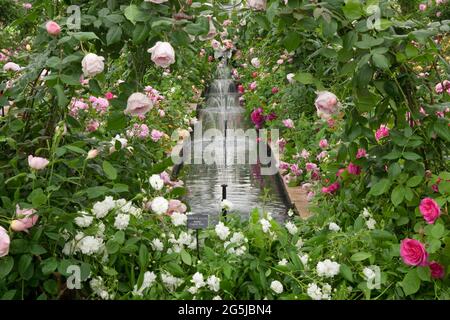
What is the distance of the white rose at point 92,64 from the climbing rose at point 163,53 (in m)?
0.15

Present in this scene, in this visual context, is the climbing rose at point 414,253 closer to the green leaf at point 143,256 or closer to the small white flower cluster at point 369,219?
the small white flower cluster at point 369,219

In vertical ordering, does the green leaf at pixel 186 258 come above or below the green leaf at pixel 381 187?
below

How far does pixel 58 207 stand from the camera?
1.95 m

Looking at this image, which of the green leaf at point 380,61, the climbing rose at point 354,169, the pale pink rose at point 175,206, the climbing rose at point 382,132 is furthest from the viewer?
the climbing rose at point 382,132

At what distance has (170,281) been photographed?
1.96 metres

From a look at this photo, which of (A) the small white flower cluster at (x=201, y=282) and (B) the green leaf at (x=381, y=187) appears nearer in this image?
(A) the small white flower cluster at (x=201, y=282)

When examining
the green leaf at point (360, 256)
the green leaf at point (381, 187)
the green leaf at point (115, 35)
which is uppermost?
the green leaf at point (115, 35)

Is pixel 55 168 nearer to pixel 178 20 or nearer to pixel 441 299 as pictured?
pixel 178 20

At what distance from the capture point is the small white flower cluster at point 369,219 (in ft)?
7.22

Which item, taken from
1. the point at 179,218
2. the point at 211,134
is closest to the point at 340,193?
the point at 179,218

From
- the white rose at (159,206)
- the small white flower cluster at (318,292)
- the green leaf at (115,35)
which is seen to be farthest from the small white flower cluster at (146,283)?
the green leaf at (115,35)

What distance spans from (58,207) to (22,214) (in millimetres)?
194

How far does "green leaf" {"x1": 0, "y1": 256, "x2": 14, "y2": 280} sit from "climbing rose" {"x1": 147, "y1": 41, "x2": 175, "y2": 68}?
2.19ft

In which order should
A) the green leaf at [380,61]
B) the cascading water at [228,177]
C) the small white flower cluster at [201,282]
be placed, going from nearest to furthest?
the green leaf at [380,61] < the small white flower cluster at [201,282] < the cascading water at [228,177]
